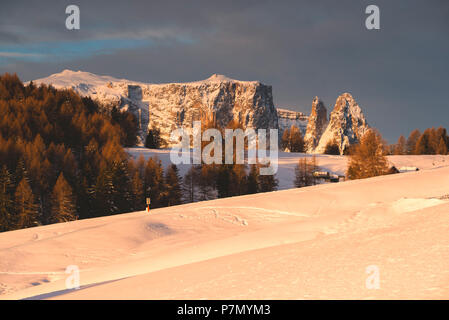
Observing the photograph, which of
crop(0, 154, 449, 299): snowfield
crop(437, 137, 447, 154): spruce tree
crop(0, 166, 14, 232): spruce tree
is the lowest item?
crop(0, 166, 14, 232): spruce tree

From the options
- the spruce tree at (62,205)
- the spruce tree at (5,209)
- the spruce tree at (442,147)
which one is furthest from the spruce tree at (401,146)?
the spruce tree at (5,209)

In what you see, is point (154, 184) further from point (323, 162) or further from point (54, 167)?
point (323, 162)

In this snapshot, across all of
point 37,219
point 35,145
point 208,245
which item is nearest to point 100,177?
point 37,219

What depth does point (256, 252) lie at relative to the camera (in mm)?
11070

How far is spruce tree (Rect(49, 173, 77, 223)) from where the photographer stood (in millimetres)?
47237

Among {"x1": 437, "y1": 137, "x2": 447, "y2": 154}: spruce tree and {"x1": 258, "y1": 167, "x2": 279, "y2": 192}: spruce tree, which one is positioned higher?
{"x1": 437, "y1": 137, "x2": 447, "y2": 154}: spruce tree

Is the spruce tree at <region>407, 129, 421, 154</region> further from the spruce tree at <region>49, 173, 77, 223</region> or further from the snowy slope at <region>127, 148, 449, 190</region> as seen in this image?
the spruce tree at <region>49, 173, 77, 223</region>

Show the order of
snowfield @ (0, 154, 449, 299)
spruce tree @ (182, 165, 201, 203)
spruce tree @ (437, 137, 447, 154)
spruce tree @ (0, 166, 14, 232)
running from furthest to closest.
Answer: spruce tree @ (437, 137, 447, 154)
spruce tree @ (182, 165, 201, 203)
spruce tree @ (0, 166, 14, 232)
snowfield @ (0, 154, 449, 299)

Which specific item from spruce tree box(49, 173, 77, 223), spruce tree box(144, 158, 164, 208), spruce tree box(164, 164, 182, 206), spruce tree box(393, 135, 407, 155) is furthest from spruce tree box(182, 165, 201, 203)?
spruce tree box(393, 135, 407, 155)

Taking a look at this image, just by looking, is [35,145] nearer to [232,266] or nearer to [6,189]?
[6,189]

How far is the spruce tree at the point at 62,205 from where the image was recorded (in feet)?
155

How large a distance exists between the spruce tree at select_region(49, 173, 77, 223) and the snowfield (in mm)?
27383

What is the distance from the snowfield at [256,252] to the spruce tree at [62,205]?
27.4 meters
